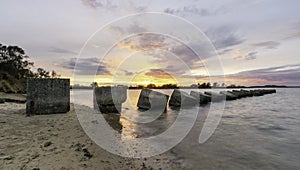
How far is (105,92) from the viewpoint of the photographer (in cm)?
1245

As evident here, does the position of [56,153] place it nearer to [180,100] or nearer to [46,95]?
[46,95]

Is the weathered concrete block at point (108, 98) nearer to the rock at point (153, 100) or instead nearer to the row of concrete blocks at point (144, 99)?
the row of concrete blocks at point (144, 99)

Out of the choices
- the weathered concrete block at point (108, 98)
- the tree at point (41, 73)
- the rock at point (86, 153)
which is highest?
the tree at point (41, 73)

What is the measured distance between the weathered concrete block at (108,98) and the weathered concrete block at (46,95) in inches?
105

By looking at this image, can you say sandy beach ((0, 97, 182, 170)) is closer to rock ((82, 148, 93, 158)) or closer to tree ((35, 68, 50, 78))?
rock ((82, 148, 93, 158))

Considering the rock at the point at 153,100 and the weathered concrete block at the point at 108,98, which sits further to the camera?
the rock at the point at 153,100

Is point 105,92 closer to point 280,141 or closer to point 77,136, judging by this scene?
point 77,136

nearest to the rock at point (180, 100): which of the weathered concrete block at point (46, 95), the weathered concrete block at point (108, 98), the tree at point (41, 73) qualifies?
the weathered concrete block at point (108, 98)

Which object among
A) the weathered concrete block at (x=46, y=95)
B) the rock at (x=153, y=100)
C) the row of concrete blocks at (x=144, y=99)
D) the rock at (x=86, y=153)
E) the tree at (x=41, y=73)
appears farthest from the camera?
the tree at (x=41, y=73)

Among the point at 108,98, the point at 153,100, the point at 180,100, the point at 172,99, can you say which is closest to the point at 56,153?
the point at 108,98

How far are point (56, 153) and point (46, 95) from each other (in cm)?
563

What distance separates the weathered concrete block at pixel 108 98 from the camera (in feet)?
40.9

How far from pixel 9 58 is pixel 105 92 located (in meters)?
20.8

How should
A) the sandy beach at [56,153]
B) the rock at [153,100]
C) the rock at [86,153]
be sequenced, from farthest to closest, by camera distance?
the rock at [153,100], the rock at [86,153], the sandy beach at [56,153]
